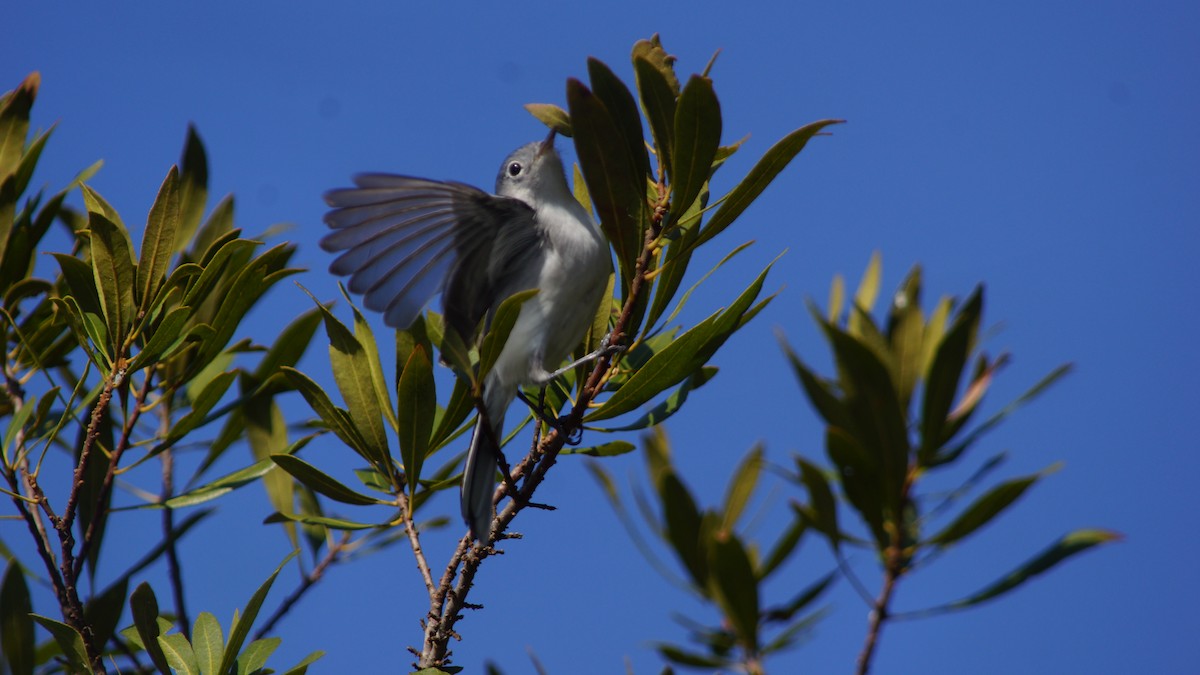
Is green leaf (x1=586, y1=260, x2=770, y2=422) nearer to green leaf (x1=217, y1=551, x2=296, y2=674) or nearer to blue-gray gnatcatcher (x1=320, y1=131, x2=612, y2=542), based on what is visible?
blue-gray gnatcatcher (x1=320, y1=131, x2=612, y2=542)

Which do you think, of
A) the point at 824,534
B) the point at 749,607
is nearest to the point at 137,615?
the point at 749,607

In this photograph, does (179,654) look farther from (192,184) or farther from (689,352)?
(192,184)

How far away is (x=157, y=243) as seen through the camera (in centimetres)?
234

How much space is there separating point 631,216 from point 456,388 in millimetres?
699

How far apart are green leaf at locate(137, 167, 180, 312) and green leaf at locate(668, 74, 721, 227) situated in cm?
117

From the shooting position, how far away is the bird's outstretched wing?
8.56ft

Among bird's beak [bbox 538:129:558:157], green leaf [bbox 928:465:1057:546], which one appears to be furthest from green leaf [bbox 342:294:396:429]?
bird's beak [bbox 538:129:558:157]

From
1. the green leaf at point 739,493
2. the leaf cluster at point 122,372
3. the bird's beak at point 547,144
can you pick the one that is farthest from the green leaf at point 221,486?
the bird's beak at point 547,144

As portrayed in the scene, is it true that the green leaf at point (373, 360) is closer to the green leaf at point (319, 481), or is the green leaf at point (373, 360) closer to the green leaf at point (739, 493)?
the green leaf at point (319, 481)

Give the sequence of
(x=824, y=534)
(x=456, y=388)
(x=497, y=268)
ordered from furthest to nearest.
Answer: (x=497, y=268)
(x=456, y=388)
(x=824, y=534)

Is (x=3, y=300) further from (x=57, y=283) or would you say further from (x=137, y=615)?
(x=137, y=615)

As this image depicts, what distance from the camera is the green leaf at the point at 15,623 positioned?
2301 millimetres

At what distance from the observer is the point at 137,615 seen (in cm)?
206

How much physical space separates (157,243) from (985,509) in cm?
189
